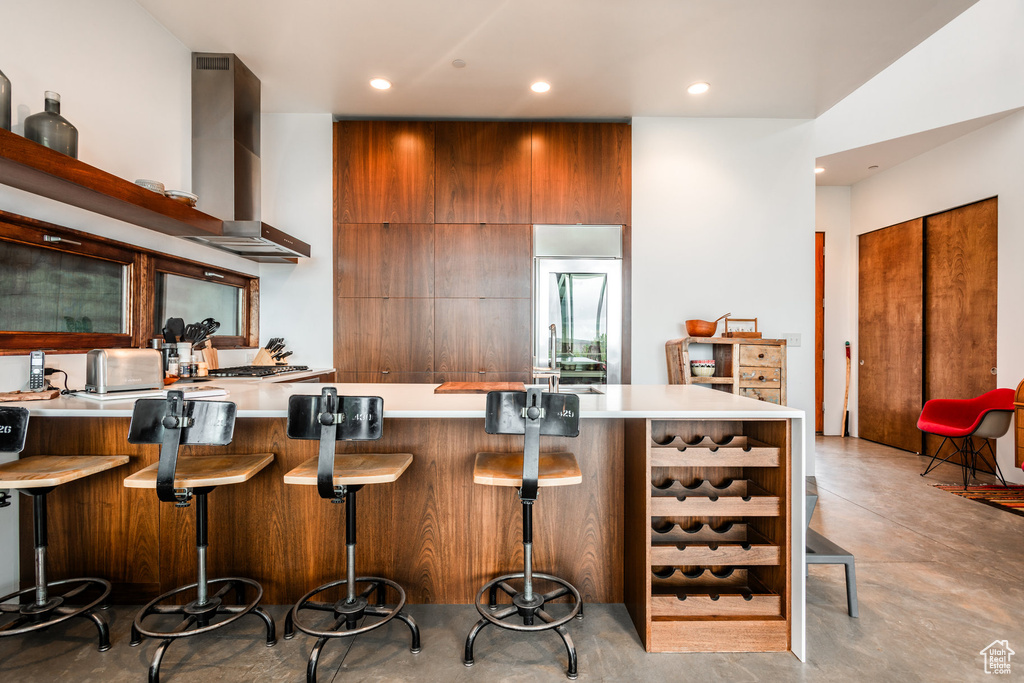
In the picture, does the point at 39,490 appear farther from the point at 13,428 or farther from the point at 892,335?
the point at 892,335

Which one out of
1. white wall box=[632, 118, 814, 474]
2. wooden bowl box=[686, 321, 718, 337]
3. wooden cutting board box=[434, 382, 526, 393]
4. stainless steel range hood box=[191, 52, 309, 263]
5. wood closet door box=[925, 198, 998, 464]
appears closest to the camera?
wooden cutting board box=[434, 382, 526, 393]

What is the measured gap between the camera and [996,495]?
365 cm

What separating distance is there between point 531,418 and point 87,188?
2051 mm

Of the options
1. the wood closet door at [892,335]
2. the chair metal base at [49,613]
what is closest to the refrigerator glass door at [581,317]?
the chair metal base at [49,613]

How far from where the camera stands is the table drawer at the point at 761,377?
377cm

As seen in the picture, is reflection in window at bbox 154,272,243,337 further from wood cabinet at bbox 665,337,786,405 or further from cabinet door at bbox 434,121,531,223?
wood cabinet at bbox 665,337,786,405

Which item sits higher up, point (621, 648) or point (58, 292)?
point (58, 292)

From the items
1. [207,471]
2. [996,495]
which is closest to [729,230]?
[996,495]

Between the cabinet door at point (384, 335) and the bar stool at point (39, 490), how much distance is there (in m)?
2.15

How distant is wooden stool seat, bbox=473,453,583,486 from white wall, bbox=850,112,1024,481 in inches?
174

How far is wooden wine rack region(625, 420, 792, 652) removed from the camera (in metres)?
1.81

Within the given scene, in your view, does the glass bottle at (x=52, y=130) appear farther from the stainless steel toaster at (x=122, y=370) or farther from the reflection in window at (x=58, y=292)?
the stainless steel toaster at (x=122, y=370)

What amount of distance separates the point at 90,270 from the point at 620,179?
3613 mm

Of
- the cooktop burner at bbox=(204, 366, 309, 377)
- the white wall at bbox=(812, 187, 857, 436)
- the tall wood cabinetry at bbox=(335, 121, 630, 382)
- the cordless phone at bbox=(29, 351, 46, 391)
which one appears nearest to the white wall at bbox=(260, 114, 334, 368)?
the tall wood cabinetry at bbox=(335, 121, 630, 382)
